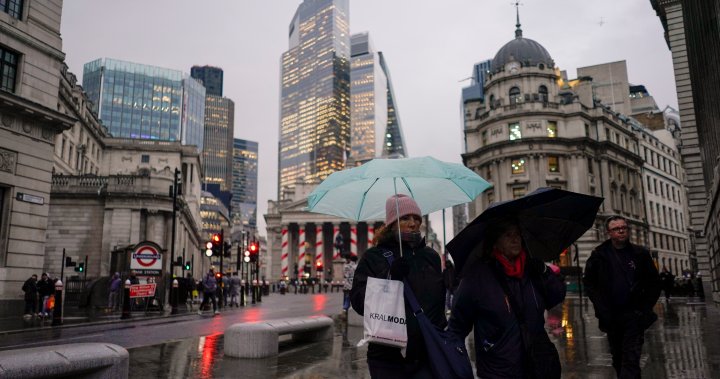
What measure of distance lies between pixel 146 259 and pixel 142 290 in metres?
1.37

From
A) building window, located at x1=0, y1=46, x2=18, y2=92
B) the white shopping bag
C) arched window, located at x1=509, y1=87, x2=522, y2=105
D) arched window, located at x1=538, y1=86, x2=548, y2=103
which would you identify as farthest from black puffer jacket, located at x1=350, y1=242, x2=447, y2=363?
arched window, located at x1=538, y1=86, x2=548, y2=103

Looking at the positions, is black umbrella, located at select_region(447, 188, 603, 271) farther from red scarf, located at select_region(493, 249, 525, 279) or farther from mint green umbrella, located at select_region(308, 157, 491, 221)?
mint green umbrella, located at select_region(308, 157, 491, 221)

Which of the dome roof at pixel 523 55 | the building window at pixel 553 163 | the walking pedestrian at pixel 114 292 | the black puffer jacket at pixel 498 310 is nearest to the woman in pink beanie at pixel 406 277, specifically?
the black puffer jacket at pixel 498 310

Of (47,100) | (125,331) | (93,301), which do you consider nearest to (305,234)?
(93,301)

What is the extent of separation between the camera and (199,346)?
10617 mm

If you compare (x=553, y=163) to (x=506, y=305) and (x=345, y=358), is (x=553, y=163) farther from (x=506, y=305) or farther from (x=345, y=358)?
(x=506, y=305)

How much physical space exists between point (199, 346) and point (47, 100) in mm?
15927

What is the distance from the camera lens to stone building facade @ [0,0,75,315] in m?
19.1

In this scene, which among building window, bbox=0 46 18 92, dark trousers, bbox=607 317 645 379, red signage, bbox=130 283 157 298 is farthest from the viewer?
red signage, bbox=130 283 157 298

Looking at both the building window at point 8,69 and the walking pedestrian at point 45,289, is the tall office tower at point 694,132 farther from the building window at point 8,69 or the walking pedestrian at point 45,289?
the building window at point 8,69

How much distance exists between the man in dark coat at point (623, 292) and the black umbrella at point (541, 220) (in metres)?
1.76

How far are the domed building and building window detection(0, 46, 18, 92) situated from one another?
4337 cm

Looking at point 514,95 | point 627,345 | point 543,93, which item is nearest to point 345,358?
point 627,345

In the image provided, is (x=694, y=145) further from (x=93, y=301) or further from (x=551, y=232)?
(x=93, y=301)
